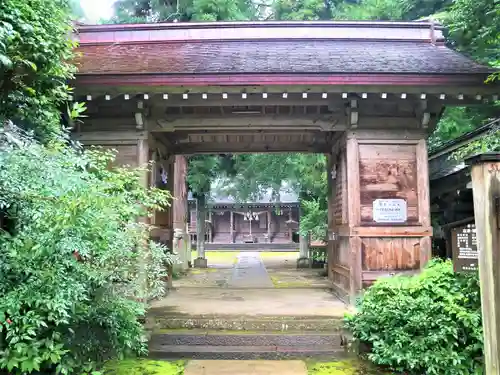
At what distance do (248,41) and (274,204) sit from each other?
77.0 feet

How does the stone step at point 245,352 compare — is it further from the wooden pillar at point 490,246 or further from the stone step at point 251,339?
the wooden pillar at point 490,246

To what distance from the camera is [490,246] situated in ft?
10.3

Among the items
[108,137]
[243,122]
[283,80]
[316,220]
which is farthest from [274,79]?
[316,220]

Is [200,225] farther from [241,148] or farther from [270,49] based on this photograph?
[270,49]

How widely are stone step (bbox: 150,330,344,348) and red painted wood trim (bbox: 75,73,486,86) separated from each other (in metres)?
3.40

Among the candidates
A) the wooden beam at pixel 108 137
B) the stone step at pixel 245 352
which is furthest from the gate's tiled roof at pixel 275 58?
the stone step at pixel 245 352

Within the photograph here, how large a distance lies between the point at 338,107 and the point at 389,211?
1.83 metres

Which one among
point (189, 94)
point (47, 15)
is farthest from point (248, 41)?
point (47, 15)

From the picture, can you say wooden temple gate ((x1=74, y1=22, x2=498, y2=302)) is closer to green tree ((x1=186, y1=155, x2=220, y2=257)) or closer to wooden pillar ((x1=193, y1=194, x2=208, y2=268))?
green tree ((x1=186, y1=155, x2=220, y2=257))

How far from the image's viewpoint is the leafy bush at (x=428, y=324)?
4359 mm

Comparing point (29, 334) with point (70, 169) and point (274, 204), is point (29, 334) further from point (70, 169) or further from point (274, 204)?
point (274, 204)

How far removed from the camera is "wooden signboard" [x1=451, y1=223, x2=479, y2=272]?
4133 millimetres

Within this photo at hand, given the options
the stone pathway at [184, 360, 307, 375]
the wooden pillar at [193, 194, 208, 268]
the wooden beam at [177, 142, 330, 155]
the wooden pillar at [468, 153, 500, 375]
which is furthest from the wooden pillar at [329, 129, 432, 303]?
the wooden pillar at [193, 194, 208, 268]

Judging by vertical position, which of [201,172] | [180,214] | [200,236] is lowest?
[200,236]
